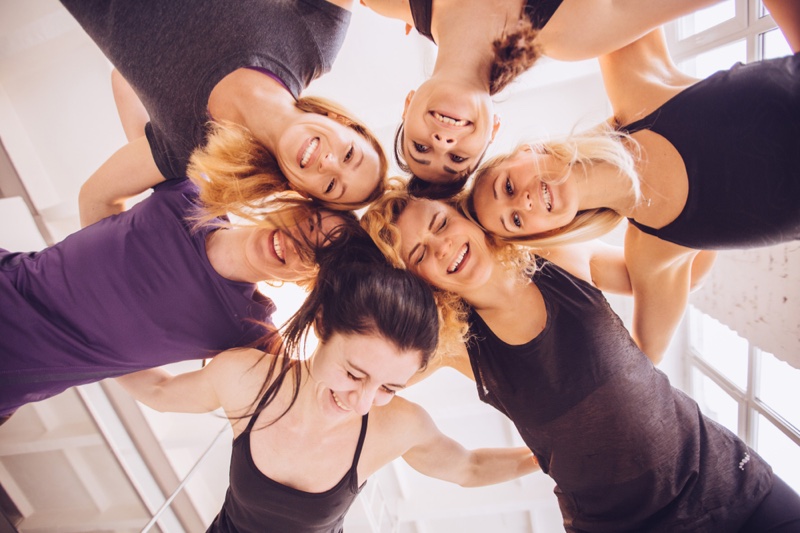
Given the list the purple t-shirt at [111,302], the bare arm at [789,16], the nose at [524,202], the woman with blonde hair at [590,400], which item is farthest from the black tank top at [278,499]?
the bare arm at [789,16]

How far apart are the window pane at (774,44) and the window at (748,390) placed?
145 centimetres

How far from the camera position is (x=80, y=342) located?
1312 millimetres

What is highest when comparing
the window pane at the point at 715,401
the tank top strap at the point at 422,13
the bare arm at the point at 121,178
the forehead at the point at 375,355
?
the tank top strap at the point at 422,13

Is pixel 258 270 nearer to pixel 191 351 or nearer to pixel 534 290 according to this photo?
pixel 191 351

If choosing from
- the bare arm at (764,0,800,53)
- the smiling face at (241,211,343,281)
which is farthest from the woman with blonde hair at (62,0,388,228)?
the bare arm at (764,0,800,53)

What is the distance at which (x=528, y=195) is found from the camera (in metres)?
1.25

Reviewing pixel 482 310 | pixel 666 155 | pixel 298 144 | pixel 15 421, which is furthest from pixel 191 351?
pixel 666 155

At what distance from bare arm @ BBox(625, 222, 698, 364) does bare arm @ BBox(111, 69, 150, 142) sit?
6.68 feet

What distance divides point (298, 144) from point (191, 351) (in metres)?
0.83

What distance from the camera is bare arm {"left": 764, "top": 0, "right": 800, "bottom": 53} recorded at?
1009mm

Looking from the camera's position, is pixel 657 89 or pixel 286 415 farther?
pixel 286 415

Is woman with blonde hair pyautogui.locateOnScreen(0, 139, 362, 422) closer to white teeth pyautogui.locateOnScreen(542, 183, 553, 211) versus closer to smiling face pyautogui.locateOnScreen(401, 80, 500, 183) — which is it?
smiling face pyautogui.locateOnScreen(401, 80, 500, 183)

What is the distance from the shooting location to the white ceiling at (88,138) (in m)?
1.85

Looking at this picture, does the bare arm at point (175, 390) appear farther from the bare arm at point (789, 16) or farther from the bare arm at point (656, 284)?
the bare arm at point (789, 16)
